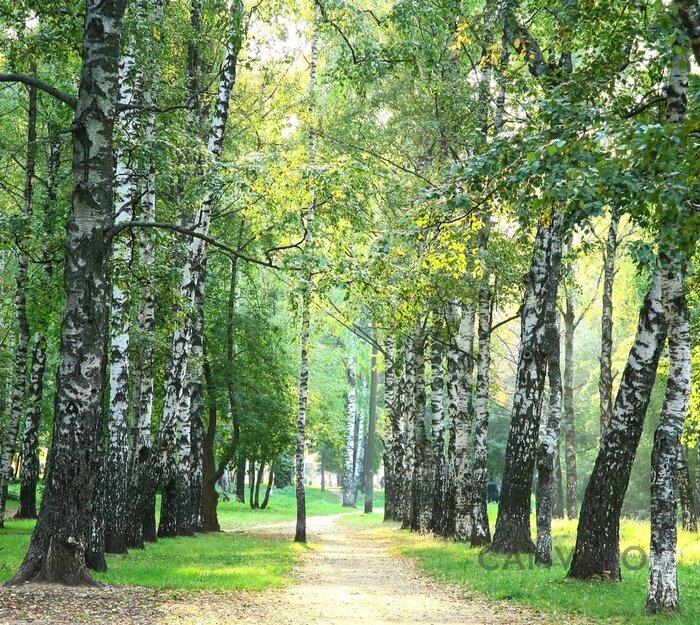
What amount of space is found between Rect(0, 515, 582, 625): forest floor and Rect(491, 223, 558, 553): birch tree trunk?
258cm

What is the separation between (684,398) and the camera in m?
9.48

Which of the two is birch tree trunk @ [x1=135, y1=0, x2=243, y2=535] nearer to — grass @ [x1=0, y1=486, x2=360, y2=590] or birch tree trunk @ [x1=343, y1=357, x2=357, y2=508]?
grass @ [x1=0, y1=486, x2=360, y2=590]

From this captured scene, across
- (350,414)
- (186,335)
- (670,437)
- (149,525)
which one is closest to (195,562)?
(149,525)

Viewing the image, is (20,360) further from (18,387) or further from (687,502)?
(687,502)

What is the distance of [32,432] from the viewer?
24.0m

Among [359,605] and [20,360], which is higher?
[20,360]

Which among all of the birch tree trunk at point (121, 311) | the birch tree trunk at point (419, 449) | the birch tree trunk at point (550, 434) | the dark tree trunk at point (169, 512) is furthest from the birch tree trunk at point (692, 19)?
the birch tree trunk at point (419, 449)

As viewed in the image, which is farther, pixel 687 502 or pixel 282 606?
pixel 687 502

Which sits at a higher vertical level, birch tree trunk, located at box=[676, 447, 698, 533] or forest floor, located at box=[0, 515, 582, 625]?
birch tree trunk, located at box=[676, 447, 698, 533]

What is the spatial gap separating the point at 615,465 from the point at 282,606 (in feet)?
17.3

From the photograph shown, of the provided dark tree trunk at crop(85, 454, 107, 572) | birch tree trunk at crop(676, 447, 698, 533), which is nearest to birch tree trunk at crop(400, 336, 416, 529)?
birch tree trunk at crop(676, 447, 698, 533)

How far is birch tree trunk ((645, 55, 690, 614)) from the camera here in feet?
30.5

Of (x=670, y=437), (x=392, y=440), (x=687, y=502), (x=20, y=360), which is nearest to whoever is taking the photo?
(x=670, y=437)

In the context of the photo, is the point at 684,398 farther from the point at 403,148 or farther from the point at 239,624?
the point at 403,148
